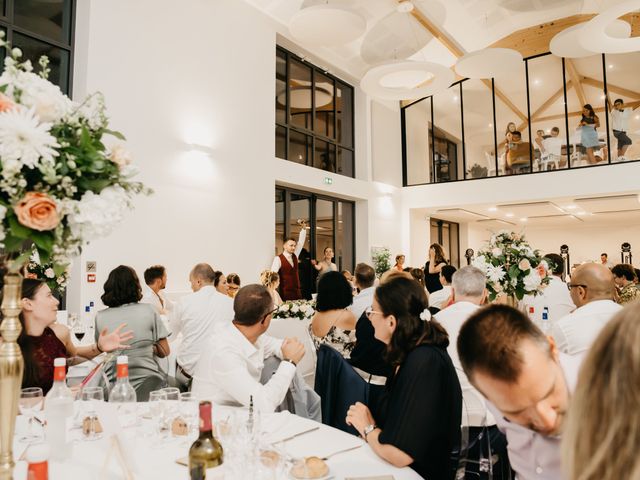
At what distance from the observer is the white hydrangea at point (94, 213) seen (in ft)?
4.38

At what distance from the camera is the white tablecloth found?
5.02 feet

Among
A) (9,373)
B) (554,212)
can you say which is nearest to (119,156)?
(9,373)

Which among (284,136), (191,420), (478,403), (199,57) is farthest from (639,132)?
(191,420)

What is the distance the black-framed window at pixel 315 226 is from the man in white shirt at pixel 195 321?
488 centimetres

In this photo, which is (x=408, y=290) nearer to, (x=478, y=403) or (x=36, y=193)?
(x=478, y=403)

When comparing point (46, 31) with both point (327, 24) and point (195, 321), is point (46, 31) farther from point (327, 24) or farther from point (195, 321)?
point (195, 321)

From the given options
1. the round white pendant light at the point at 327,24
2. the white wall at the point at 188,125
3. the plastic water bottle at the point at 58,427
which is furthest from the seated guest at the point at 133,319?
the round white pendant light at the point at 327,24

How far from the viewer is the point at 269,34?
8945 millimetres

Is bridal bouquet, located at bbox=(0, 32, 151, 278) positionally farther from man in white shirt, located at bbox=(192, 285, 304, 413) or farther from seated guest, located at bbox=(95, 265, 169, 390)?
seated guest, located at bbox=(95, 265, 169, 390)

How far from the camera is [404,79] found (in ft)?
27.3

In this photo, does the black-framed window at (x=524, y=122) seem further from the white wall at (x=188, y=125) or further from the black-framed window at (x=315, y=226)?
the white wall at (x=188, y=125)

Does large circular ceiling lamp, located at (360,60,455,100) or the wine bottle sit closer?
the wine bottle

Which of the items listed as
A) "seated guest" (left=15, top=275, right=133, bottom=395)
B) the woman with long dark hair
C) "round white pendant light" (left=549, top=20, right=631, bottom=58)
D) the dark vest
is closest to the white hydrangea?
"seated guest" (left=15, top=275, right=133, bottom=395)

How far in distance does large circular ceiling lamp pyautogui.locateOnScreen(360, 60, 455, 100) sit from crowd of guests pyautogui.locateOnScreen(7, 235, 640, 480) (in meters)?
4.36
